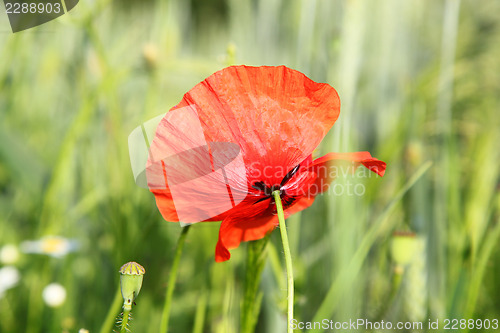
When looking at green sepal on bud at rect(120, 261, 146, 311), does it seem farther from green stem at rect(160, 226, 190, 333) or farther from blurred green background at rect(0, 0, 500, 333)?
blurred green background at rect(0, 0, 500, 333)

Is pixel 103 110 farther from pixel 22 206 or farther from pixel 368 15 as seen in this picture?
pixel 368 15

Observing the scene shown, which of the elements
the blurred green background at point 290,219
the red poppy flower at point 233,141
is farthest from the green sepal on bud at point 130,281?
the blurred green background at point 290,219

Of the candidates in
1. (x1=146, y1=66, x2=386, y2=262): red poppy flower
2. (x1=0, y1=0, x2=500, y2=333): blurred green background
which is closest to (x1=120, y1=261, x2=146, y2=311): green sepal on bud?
(x1=146, y1=66, x2=386, y2=262): red poppy flower

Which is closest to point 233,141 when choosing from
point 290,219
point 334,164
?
point 334,164

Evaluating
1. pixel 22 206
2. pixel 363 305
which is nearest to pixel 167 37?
pixel 22 206

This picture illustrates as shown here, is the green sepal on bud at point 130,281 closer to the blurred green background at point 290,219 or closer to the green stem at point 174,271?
the green stem at point 174,271

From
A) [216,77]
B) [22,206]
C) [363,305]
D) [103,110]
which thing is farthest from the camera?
[22,206]
